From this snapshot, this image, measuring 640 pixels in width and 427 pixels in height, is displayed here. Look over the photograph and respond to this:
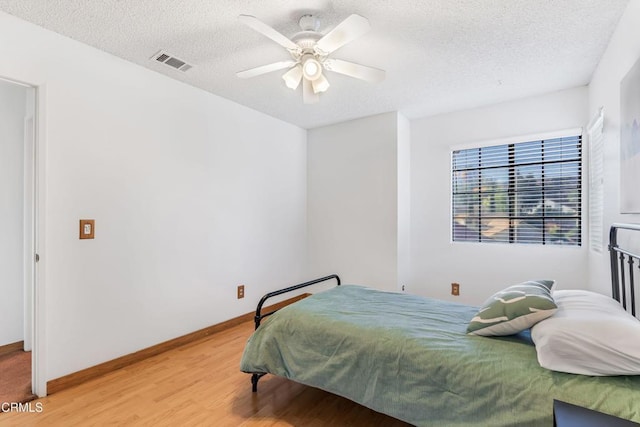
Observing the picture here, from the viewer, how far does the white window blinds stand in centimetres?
250

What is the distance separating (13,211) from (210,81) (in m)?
2.08

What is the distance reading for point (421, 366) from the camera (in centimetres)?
149

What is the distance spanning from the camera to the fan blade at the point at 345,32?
1649 mm

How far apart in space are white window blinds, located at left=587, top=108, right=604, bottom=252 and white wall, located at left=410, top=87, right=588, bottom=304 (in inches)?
11.0

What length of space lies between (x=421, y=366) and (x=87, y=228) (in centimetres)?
238

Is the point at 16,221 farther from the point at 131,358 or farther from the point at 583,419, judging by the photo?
the point at 583,419

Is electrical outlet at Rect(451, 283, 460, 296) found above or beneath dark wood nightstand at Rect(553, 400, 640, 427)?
beneath

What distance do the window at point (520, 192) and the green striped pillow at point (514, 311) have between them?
6.16 ft

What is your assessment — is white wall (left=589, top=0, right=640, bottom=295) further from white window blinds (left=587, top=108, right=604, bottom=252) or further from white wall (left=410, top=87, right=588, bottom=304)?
white wall (left=410, top=87, right=588, bottom=304)

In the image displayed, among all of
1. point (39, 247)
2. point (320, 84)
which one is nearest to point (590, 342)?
point (320, 84)

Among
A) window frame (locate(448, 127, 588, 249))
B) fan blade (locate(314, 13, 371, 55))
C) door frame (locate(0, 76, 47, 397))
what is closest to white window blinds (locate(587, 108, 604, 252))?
window frame (locate(448, 127, 588, 249))

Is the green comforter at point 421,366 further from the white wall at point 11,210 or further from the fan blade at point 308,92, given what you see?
the white wall at point 11,210

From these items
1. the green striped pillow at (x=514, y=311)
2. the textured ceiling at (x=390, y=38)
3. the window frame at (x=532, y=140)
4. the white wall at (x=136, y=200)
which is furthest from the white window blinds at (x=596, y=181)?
the white wall at (x=136, y=200)

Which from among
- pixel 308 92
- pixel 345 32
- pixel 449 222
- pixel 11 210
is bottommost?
pixel 449 222
